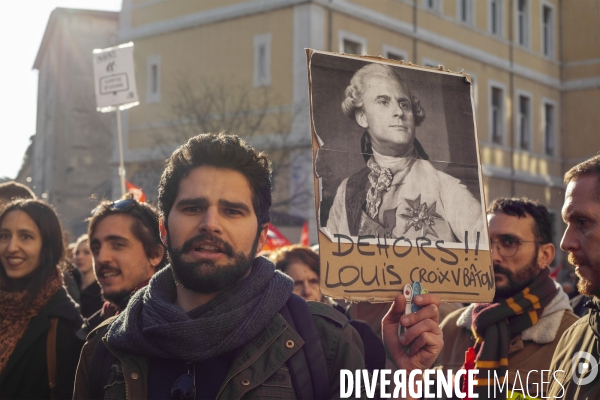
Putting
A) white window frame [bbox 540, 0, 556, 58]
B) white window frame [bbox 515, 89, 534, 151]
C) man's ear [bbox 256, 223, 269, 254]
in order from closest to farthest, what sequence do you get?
man's ear [bbox 256, 223, 269, 254] < white window frame [bbox 515, 89, 534, 151] < white window frame [bbox 540, 0, 556, 58]

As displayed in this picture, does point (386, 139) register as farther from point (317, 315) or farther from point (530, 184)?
point (530, 184)

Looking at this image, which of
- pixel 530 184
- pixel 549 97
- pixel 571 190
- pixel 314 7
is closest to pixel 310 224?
pixel 314 7

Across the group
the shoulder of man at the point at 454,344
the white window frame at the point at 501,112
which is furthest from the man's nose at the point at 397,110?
the white window frame at the point at 501,112

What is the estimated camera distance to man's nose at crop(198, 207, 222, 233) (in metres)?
2.93

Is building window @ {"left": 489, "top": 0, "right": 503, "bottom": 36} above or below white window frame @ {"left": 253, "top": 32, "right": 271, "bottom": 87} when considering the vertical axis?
above

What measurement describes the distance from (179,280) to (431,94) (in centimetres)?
Result: 117

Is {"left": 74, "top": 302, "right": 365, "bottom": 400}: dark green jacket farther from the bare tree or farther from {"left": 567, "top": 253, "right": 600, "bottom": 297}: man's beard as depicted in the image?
the bare tree

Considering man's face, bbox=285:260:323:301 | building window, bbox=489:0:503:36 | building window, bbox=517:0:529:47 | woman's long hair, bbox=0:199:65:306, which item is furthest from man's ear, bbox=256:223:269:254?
building window, bbox=517:0:529:47

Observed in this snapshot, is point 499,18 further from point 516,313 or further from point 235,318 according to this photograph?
point 235,318

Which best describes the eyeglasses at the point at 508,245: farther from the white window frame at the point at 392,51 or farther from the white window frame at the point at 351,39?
the white window frame at the point at 392,51

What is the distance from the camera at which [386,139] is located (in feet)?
10.6

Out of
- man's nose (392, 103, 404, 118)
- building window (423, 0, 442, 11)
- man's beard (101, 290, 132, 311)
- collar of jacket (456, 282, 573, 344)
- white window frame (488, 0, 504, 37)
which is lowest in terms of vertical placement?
collar of jacket (456, 282, 573, 344)

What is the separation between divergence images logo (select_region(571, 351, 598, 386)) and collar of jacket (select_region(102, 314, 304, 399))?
1.18m

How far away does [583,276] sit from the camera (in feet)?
11.5
